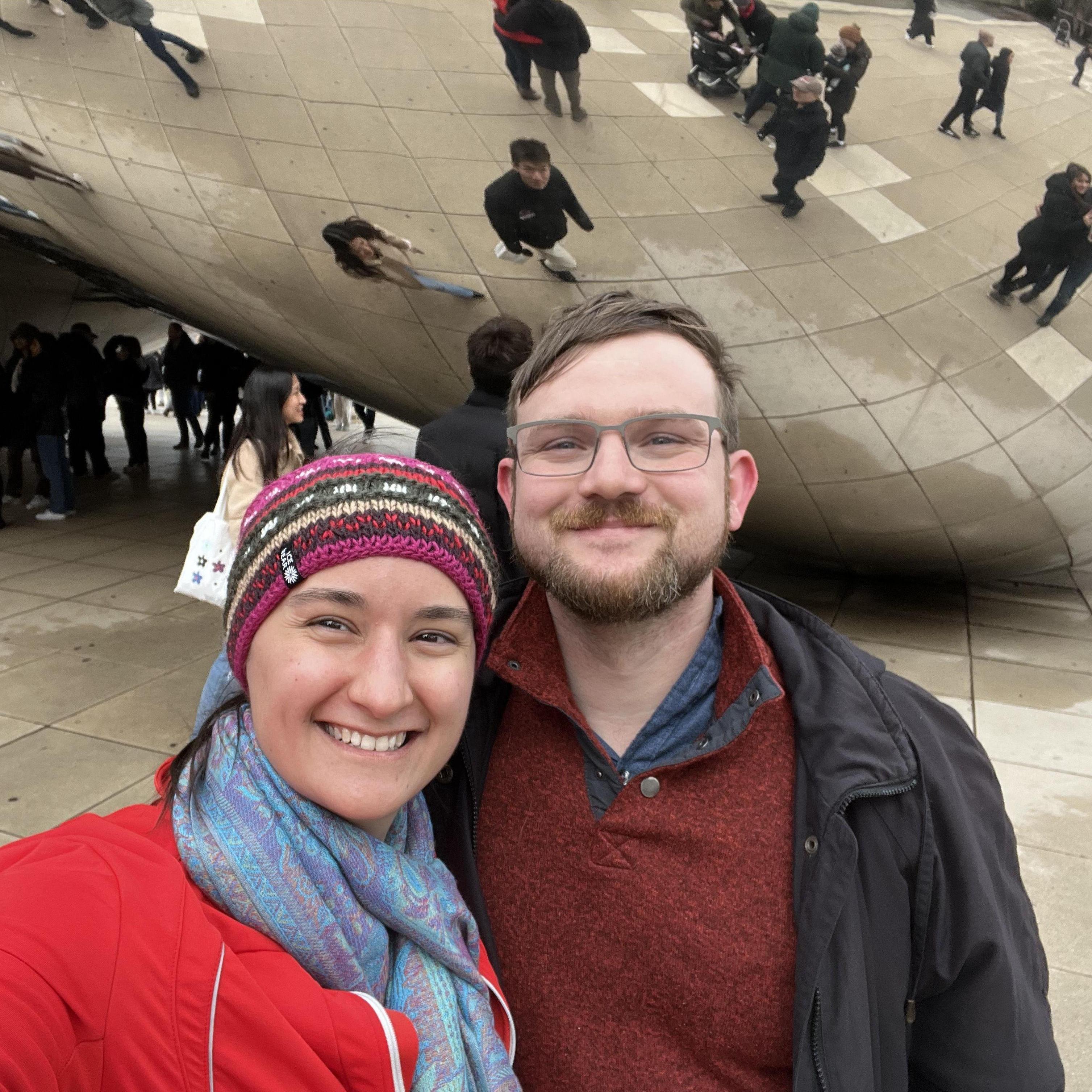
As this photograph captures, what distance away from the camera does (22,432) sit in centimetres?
845

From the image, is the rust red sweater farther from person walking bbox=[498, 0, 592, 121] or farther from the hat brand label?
person walking bbox=[498, 0, 592, 121]

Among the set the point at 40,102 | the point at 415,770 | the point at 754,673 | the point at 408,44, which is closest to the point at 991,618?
the point at 408,44

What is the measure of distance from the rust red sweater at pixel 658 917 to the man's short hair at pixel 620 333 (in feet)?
Result: 1.50

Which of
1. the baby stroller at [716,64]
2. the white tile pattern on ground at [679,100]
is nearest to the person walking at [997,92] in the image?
the baby stroller at [716,64]

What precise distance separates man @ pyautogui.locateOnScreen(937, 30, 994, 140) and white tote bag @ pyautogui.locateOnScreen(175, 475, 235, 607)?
378cm

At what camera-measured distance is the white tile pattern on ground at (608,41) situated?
13.8 feet

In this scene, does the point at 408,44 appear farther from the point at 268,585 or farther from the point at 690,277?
the point at 268,585

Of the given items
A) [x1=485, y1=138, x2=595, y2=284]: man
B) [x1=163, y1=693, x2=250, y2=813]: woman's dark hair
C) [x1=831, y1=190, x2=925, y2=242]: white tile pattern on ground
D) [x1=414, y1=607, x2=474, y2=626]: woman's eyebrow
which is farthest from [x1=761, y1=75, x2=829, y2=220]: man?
[x1=163, y1=693, x2=250, y2=813]: woman's dark hair

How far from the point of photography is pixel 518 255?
4.59 m

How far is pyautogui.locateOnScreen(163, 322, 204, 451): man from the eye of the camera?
12.0 m

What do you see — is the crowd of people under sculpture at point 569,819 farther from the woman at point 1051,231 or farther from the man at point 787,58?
the woman at point 1051,231

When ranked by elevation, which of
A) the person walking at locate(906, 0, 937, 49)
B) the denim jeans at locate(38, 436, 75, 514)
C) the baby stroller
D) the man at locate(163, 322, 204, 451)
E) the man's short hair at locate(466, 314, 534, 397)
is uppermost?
the person walking at locate(906, 0, 937, 49)

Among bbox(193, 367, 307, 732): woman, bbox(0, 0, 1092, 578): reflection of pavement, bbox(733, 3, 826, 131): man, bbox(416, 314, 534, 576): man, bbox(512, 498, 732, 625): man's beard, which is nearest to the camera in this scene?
bbox(512, 498, 732, 625): man's beard

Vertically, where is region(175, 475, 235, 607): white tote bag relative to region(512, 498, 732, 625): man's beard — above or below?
below
